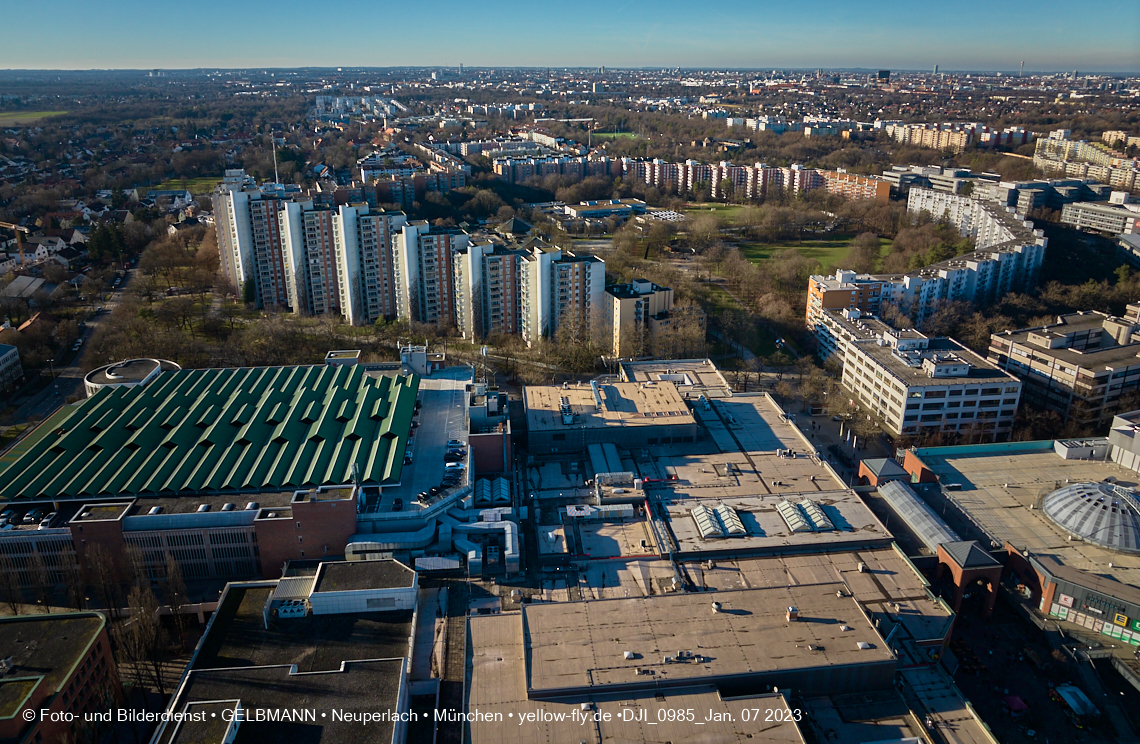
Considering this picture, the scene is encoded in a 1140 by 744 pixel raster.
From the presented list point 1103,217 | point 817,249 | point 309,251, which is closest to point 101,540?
point 309,251

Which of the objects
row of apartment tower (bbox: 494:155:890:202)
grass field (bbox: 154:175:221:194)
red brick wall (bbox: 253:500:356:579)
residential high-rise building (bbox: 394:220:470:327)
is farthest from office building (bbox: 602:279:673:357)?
grass field (bbox: 154:175:221:194)

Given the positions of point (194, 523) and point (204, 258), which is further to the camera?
point (204, 258)

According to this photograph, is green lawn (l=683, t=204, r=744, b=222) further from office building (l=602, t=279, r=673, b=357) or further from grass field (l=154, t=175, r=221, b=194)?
grass field (l=154, t=175, r=221, b=194)

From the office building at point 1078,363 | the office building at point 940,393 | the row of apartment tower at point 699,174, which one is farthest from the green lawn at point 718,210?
the office building at point 940,393

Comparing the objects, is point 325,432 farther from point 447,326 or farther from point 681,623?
point 447,326

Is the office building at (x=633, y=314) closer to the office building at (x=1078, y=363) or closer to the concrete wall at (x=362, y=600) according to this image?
the office building at (x=1078, y=363)

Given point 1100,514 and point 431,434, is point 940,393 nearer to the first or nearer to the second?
point 1100,514

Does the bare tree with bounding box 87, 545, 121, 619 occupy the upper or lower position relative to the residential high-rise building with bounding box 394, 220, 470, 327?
lower

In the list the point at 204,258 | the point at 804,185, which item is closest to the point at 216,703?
the point at 204,258
